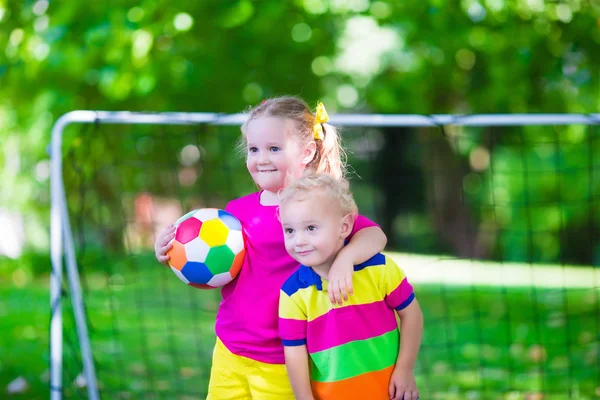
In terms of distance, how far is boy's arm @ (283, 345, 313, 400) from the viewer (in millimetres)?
2229

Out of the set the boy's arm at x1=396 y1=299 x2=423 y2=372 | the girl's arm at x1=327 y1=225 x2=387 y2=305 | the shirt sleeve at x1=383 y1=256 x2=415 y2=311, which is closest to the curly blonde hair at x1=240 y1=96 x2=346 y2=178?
the girl's arm at x1=327 y1=225 x2=387 y2=305

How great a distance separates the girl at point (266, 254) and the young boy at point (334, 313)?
0.45 feet

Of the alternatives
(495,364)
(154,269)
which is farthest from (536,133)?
(154,269)

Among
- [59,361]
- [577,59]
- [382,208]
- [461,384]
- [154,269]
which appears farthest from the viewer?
[382,208]

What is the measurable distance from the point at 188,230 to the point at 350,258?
0.66 m

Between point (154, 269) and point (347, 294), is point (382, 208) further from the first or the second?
point (347, 294)

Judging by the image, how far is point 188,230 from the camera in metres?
2.55

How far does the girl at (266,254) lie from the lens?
2.38 m

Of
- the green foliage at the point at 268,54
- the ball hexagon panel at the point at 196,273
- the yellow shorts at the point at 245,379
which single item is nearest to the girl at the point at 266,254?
the yellow shorts at the point at 245,379

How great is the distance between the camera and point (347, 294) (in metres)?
2.15

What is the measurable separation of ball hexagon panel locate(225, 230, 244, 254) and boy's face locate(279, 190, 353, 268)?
31 centimetres

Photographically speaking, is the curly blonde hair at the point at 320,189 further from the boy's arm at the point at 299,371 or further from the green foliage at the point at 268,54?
the green foliage at the point at 268,54

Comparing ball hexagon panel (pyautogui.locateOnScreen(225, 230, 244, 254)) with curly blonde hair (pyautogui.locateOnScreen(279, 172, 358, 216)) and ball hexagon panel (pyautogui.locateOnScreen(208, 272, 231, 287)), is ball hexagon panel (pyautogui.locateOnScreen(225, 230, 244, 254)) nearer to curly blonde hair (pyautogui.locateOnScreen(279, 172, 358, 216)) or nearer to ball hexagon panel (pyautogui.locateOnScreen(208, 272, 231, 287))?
ball hexagon panel (pyautogui.locateOnScreen(208, 272, 231, 287))

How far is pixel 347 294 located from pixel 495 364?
3087 mm
